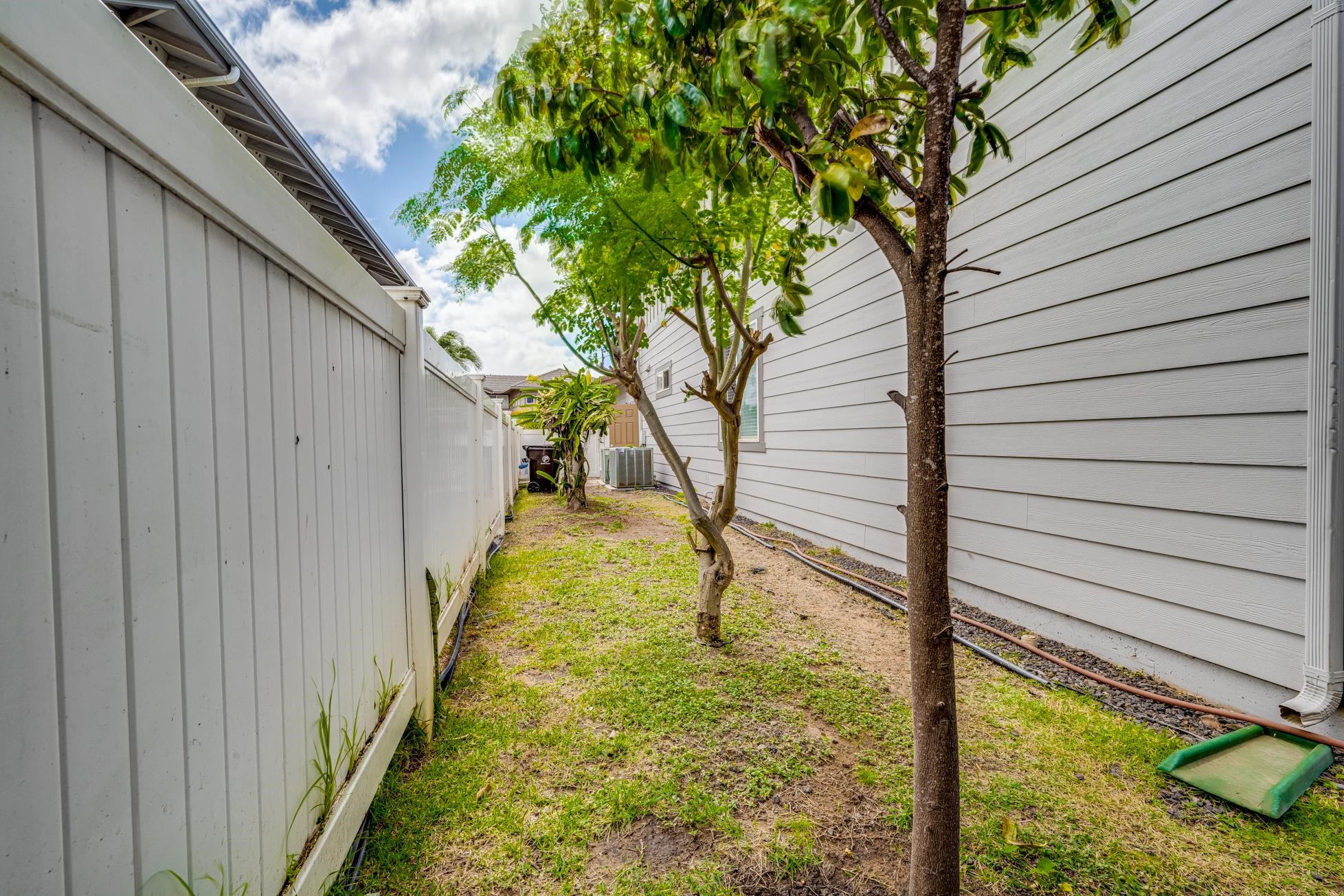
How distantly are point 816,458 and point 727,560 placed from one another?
2.47m

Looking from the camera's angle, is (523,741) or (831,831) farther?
(523,741)

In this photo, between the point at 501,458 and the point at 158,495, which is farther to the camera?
the point at 501,458

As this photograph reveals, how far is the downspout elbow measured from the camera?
176 centimetres

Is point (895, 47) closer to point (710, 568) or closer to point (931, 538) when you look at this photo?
point (931, 538)

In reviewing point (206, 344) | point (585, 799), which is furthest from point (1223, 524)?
point (206, 344)

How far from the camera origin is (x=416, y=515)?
2045 mm

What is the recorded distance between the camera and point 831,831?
150 centimetres

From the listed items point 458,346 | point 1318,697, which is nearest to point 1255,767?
point 1318,697

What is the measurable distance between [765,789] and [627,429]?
12.7 meters

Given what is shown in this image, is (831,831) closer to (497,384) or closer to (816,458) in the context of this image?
(816,458)

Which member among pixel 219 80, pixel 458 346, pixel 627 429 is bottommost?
pixel 627 429

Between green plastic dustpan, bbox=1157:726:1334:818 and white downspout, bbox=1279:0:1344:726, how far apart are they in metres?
0.12

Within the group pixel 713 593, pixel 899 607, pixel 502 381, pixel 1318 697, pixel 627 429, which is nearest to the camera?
pixel 1318 697

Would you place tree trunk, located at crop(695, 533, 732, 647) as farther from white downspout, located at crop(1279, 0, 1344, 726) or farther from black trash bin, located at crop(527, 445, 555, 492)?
black trash bin, located at crop(527, 445, 555, 492)
